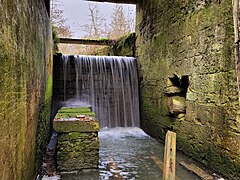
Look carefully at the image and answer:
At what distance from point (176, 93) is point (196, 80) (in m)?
0.95

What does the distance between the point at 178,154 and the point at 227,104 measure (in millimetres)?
1710

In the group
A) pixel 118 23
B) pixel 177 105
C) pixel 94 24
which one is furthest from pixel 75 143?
pixel 94 24

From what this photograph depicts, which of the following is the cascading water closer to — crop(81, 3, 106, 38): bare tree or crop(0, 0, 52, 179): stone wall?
crop(0, 0, 52, 179): stone wall

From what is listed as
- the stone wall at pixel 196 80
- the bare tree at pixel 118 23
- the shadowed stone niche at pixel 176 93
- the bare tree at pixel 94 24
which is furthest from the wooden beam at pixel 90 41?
the shadowed stone niche at pixel 176 93

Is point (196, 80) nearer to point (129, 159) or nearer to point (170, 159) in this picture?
point (129, 159)

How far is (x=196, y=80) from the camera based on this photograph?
13.0ft

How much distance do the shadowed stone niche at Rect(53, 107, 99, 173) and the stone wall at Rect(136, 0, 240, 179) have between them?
5.92 feet

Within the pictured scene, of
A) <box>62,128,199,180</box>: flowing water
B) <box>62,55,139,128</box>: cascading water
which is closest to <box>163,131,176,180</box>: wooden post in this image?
<box>62,128,199,180</box>: flowing water

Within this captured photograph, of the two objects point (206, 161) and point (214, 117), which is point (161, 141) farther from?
point (214, 117)

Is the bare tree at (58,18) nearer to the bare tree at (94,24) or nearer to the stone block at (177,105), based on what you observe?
the bare tree at (94,24)

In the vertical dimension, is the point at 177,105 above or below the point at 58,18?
below

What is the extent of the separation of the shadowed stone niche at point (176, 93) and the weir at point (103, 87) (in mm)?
2328

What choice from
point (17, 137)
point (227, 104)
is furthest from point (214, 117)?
point (17, 137)

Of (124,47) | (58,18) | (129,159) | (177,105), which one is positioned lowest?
(129,159)
